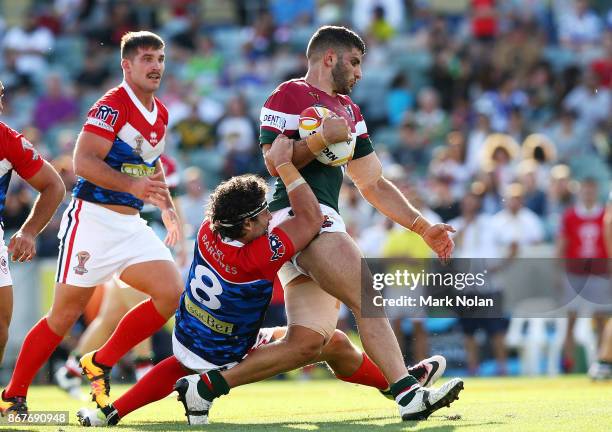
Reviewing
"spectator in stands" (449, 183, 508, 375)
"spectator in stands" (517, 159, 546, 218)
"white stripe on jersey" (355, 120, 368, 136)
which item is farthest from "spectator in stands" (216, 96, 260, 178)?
"white stripe on jersey" (355, 120, 368, 136)

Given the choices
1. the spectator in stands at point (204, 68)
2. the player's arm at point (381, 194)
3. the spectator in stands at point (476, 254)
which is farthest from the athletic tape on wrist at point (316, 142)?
the spectator in stands at point (204, 68)

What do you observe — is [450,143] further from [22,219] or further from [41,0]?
[41,0]

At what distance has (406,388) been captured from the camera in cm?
664

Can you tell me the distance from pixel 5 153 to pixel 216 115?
37.1 ft

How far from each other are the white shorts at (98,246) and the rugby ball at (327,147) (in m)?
1.62

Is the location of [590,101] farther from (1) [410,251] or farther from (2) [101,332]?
(2) [101,332]

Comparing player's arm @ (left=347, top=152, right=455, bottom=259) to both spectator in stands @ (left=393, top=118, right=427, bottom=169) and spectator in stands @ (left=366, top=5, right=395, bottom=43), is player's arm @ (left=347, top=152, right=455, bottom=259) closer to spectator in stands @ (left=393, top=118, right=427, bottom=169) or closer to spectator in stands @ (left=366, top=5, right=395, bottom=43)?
spectator in stands @ (left=393, top=118, right=427, bottom=169)

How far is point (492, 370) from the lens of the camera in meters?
14.0

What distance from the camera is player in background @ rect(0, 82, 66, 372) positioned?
712 cm

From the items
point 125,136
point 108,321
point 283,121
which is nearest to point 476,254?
point 108,321

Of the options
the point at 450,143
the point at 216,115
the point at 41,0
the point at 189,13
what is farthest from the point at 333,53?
the point at 41,0

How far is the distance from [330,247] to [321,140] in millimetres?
625

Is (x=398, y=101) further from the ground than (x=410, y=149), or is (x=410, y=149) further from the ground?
(x=398, y=101)

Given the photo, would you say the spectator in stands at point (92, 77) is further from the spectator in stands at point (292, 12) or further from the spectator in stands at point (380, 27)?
the spectator in stands at point (380, 27)
